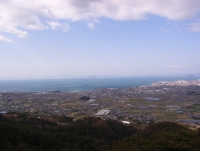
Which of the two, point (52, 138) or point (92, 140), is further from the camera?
point (92, 140)

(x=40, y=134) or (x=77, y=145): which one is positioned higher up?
(x=40, y=134)

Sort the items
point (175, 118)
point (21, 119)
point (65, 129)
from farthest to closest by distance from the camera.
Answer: point (175, 118)
point (21, 119)
point (65, 129)

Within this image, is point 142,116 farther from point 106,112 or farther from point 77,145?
point 77,145

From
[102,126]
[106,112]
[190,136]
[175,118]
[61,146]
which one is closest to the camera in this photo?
[190,136]

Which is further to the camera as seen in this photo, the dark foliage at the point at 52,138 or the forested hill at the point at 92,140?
the dark foliage at the point at 52,138

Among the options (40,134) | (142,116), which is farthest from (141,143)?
(142,116)

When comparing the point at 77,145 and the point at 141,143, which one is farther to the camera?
the point at 77,145

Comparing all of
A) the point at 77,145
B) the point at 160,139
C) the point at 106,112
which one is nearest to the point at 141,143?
the point at 160,139

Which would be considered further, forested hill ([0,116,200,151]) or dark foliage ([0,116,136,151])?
dark foliage ([0,116,136,151])

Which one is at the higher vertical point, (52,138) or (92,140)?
(52,138)

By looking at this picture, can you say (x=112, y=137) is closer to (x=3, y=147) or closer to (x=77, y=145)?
(x=77, y=145)
